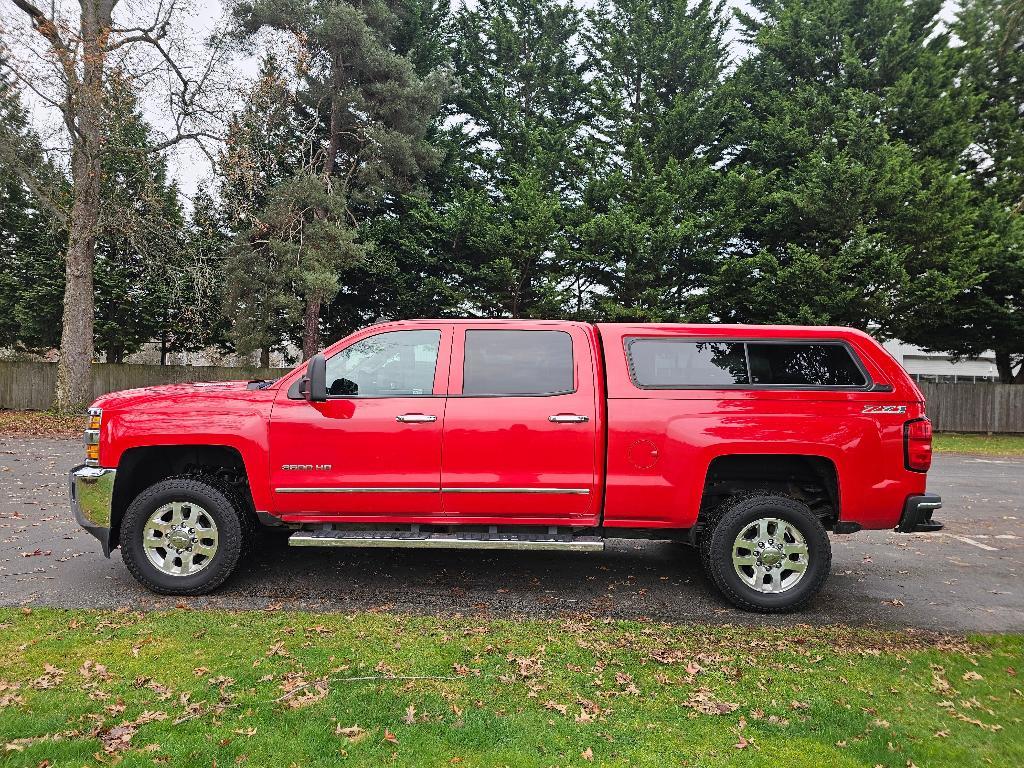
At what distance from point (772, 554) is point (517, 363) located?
239 centimetres

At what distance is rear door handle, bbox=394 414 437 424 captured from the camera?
493cm

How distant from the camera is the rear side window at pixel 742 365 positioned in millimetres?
4992

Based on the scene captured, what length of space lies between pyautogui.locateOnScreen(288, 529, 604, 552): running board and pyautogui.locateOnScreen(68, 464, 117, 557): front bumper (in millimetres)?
1469

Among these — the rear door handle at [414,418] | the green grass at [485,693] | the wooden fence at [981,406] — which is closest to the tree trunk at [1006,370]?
the wooden fence at [981,406]

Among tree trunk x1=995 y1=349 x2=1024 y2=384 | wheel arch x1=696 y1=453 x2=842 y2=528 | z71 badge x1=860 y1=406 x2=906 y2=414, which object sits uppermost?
tree trunk x1=995 y1=349 x2=1024 y2=384

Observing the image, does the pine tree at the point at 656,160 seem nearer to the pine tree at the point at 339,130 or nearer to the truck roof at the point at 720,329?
the pine tree at the point at 339,130

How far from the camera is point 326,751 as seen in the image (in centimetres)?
292

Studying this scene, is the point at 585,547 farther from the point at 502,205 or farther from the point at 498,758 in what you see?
the point at 502,205

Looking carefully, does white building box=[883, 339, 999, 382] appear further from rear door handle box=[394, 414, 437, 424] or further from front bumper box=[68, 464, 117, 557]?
front bumper box=[68, 464, 117, 557]

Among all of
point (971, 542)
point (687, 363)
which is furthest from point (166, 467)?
point (971, 542)

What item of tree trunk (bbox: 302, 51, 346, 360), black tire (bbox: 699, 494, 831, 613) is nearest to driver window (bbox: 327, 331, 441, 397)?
black tire (bbox: 699, 494, 831, 613)

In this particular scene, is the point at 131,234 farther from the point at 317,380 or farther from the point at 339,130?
the point at 317,380

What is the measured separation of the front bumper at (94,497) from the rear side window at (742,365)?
411cm

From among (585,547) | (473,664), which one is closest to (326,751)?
(473,664)
